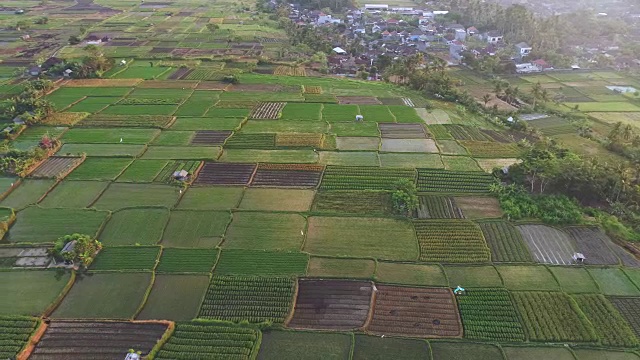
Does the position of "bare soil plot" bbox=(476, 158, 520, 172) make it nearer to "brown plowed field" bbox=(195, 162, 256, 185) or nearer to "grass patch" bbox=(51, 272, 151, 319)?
"brown plowed field" bbox=(195, 162, 256, 185)

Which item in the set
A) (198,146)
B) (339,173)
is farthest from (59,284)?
(339,173)

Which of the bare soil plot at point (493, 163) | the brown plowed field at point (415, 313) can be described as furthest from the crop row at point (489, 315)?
the bare soil plot at point (493, 163)

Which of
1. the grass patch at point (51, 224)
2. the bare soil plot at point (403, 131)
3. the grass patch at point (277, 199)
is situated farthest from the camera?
the bare soil plot at point (403, 131)

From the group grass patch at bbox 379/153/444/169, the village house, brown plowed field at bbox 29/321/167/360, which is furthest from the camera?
the village house

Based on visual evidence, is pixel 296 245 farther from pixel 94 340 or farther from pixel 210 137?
pixel 210 137

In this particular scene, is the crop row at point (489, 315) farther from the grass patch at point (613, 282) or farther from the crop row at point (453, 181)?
the crop row at point (453, 181)

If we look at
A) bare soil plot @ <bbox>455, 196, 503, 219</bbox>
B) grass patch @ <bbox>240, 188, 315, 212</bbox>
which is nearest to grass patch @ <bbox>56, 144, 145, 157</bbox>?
grass patch @ <bbox>240, 188, 315, 212</bbox>

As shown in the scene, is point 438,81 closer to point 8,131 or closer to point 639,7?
point 8,131
